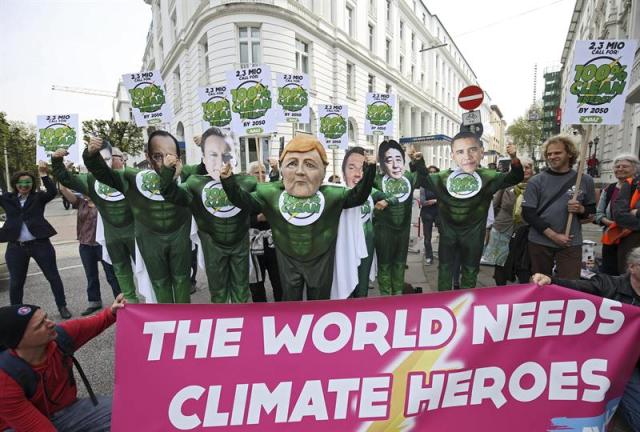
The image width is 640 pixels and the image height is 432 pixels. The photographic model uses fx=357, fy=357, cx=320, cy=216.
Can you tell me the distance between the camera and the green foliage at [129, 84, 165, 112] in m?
3.45

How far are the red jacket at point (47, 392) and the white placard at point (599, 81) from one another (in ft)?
13.2

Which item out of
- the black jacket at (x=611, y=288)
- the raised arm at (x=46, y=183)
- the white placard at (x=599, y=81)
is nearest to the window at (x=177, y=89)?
the raised arm at (x=46, y=183)

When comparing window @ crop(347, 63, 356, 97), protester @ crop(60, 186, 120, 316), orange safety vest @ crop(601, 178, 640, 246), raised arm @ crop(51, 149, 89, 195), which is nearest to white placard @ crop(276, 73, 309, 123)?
raised arm @ crop(51, 149, 89, 195)

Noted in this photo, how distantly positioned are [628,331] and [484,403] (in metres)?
0.88

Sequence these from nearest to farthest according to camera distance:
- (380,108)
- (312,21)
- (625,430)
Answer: (625,430)
(380,108)
(312,21)

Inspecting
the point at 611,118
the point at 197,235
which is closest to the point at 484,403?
the point at 197,235

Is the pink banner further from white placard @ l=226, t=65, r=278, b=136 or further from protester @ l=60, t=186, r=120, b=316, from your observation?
protester @ l=60, t=186, r=120, b=316

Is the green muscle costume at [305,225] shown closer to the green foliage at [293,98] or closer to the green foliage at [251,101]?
the green foliage at [251,101]

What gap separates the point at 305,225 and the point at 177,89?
865 inches

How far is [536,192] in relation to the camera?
3301 millimetres

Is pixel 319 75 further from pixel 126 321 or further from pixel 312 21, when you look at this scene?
pixel 126 321

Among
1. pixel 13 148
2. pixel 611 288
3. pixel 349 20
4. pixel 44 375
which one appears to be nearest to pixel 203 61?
pixel 349 20

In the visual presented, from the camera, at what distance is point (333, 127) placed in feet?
15.3

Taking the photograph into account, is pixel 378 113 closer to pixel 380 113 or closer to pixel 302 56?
pixel 380 113
